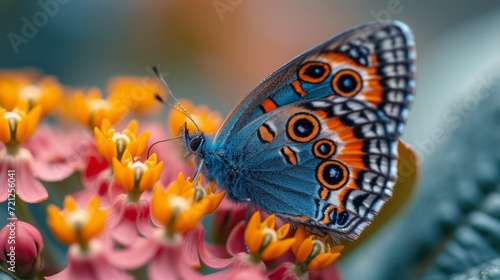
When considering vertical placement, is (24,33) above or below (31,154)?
above

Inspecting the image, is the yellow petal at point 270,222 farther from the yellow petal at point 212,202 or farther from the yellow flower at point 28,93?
the yellow flower at point 28,93

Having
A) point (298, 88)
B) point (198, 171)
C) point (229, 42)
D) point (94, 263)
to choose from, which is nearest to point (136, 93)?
point (198, 171)

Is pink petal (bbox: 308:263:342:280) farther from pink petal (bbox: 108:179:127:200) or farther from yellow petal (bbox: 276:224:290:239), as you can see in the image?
pink petal (bbox: 108:179:127:200)

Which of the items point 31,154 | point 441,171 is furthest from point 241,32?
point 31,154

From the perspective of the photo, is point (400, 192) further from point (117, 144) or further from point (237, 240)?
point (117, 144)

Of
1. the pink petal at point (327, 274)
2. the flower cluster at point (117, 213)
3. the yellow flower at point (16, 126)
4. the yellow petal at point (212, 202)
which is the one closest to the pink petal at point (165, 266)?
the flower cluster at point (117, 213)

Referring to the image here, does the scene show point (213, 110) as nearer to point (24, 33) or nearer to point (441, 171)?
point (24, 33)

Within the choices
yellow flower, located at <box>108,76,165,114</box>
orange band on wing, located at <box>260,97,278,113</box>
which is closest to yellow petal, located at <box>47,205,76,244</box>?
orange band on wing, located at <box>260,97,278,113</box>
